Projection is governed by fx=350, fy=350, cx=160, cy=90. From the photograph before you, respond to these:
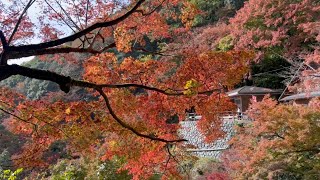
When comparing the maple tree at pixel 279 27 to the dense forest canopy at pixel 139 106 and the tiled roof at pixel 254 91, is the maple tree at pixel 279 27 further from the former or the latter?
the dense forest canopy at pixel 139 106

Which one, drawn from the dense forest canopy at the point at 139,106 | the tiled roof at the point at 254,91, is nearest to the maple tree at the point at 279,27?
Answer: the tiled roof at the point at 254,91

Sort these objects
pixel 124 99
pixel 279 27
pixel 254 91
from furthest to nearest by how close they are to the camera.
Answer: pixel 254 91 < pixel 279 27 < pixel 124 99

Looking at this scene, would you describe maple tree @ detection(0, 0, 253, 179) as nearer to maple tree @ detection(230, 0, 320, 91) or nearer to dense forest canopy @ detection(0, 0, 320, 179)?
dense forest canopy @ detection(0, 0, 320, 179)

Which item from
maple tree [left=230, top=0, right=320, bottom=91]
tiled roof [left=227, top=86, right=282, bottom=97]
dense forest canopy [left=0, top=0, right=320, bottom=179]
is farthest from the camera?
tiled roof [left=227, top=86, right=282, bottom=97]

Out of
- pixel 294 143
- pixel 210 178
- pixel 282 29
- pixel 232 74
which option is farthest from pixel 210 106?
pixel 282 29

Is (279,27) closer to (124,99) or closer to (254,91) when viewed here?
(254,91)

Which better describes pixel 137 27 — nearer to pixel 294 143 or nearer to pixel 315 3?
pixel 294 143

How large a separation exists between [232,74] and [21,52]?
2.80 metres

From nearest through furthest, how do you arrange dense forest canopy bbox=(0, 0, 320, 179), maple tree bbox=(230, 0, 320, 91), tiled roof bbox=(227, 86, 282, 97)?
dense forest canopy bbox=(0, 0, 320, 179), maple tree bbox=(230, 0, 320, 91), tiled roof bbox=(227, 86, 282, 97)

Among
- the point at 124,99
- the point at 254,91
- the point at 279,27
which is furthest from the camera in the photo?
the point at 254,91

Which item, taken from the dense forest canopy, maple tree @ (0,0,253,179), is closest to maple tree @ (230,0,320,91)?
the dense forest canopy

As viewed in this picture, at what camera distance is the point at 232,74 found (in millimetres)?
4973

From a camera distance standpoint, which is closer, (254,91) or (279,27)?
(279,27)

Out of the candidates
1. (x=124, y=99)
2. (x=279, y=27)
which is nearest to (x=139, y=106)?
(x=124, y=99)
